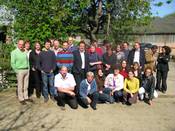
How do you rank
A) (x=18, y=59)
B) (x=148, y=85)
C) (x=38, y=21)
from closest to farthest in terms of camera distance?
1. (x=18, y=59)
2. (x=148, y=85)
3. (x=38, y=21)

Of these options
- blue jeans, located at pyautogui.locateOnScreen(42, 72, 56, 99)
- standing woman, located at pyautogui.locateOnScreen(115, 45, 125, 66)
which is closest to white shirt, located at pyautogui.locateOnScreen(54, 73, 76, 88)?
blue jeans, located at pyautogui.locateOnScreen(42, 72, 56, 99)

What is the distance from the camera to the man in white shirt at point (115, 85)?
1379cm

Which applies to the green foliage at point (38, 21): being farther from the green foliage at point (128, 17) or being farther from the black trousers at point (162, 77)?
the green foliage at point (128, 17)

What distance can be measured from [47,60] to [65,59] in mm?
585

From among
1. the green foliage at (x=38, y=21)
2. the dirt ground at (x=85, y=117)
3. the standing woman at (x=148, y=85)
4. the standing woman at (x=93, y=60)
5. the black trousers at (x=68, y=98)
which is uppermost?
the green foliage at (x=38, y=21)

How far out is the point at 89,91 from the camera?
12953mm

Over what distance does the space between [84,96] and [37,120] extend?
206 cm

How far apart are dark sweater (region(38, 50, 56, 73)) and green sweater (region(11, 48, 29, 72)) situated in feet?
1.87

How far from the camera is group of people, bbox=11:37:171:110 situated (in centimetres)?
1291

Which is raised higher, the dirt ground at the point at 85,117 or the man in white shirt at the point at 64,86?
the man in white shirt at the point at 64,86

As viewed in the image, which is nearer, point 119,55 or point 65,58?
point 65,58

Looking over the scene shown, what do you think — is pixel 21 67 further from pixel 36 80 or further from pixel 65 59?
pixel 65 59

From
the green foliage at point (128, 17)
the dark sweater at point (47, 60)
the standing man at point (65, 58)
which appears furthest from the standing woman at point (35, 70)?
the green foliage at point (128, 17)

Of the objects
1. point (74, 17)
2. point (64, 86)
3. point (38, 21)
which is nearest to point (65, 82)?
point (64, 86)
